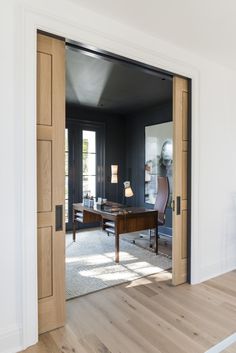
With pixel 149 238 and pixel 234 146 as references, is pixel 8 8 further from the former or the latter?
pixel 149 238

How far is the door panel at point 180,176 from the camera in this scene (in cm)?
299

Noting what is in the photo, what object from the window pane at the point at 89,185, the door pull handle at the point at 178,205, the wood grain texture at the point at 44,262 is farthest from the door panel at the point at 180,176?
the window pane at the point at 89,185

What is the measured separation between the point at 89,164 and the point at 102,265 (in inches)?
115

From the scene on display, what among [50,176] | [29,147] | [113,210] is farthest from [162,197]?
[29,147]

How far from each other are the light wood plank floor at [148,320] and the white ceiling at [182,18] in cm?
271

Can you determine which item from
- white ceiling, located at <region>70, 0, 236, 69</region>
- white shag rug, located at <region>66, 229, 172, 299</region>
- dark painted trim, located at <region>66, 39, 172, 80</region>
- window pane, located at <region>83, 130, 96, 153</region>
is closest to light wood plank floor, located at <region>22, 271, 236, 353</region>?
white shag rug, located at <region>66, 229, 172, 299</region>

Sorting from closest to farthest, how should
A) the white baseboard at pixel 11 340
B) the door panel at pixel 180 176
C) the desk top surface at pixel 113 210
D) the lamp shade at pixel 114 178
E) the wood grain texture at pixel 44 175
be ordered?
the white baseboard at pixel 11 340
the wood grain texture at pixel 44 175
the door panel at pixel 180 176
the desk top surface at pixel 113 210
the lamp shade at pixel 114 178

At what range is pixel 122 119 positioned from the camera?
6594mm

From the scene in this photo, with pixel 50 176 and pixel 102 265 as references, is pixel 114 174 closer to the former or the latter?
pixel 102 265

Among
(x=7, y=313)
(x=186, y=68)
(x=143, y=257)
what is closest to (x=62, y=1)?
(x=186, y=68)

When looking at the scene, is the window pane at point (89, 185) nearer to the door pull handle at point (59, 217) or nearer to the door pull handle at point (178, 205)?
the door pull handle at point (178, 205)

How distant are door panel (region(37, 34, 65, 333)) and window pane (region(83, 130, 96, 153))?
12.6ft

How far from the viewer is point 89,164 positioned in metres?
6.12

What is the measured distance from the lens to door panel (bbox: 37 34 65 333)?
6.91 feet
